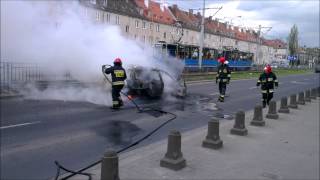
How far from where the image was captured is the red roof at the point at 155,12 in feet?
197

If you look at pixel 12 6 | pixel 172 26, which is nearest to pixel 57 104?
pixel 12 6

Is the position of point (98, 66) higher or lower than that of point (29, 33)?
lower

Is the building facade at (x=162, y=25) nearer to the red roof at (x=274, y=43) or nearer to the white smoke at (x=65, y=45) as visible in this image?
the white smoke at (x=65, y=45)

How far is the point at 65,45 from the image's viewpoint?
1581 cm

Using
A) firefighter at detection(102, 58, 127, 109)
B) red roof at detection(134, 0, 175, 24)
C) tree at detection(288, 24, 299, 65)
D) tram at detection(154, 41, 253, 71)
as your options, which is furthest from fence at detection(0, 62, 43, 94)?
tree at detection(288, 24, 299, 65)

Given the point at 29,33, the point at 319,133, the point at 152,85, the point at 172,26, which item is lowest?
the point at 319,133

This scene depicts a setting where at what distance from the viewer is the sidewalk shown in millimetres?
6371

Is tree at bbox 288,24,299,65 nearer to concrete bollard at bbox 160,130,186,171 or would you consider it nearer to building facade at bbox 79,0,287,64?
building facade at bbox 79,0,287,64

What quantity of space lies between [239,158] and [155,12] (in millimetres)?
64353

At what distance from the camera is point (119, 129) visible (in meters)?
10.0

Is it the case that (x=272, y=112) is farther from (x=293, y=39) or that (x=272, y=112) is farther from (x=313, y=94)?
(x=293, y=39)

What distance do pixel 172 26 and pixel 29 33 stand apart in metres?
58.8

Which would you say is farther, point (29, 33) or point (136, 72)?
point (136, 72)

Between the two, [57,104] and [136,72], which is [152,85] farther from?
[57,104]
